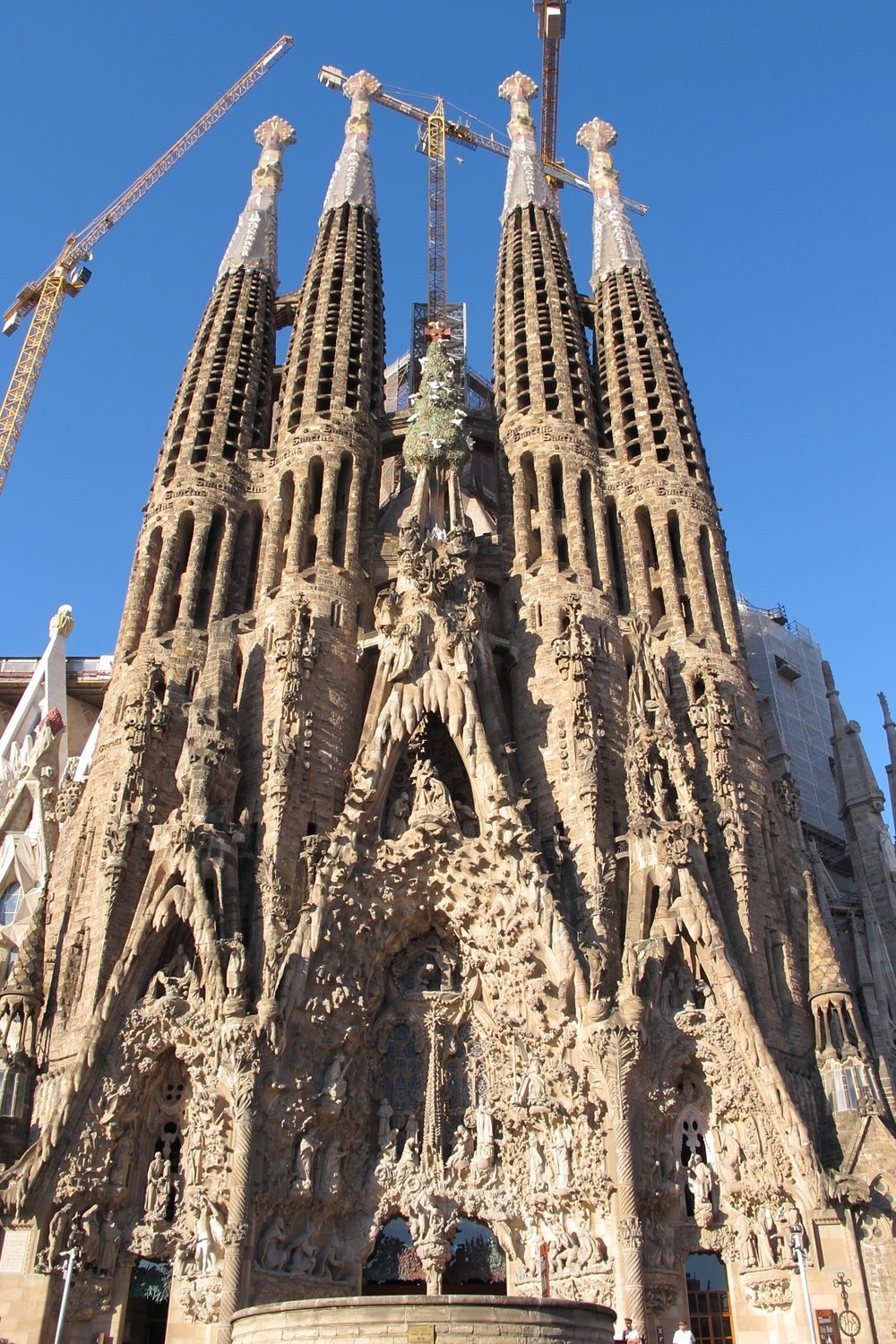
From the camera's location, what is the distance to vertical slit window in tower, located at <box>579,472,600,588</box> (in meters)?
25.2

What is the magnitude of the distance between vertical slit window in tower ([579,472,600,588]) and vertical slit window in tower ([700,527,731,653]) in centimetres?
233

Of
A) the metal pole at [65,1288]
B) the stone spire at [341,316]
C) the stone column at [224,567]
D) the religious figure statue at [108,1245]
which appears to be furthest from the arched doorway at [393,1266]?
the stone spire at [341,316]

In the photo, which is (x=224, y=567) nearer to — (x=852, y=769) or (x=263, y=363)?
(x=263, y=363)

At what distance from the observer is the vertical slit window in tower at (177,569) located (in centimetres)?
2402

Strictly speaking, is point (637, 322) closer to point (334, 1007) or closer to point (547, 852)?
point (547, 852)

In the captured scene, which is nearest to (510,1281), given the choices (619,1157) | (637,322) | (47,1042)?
(619,1157)

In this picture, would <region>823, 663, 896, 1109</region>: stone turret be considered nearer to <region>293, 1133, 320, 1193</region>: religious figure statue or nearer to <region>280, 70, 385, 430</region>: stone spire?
<region>293, 1133, 320, 1193</region>: religious figure statue

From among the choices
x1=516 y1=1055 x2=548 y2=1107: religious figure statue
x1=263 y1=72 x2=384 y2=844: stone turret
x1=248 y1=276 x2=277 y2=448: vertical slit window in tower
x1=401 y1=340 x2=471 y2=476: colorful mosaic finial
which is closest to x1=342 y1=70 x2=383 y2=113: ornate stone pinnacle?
x1=263 y1=72 x2=384 y2=844: stone turret

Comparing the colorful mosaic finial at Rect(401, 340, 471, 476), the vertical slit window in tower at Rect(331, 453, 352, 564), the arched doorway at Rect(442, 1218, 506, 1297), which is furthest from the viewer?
the colorful mosaic finial at Rect(401, 340, 471, 476)

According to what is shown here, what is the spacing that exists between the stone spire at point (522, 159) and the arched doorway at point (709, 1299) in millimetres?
28128

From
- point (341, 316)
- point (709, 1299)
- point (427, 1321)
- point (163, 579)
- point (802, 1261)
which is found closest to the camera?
point (427, 1321)

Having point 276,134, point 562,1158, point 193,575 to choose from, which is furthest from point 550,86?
point 562,1158

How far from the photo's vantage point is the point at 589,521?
26.1 m

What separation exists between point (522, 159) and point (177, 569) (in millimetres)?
19461
